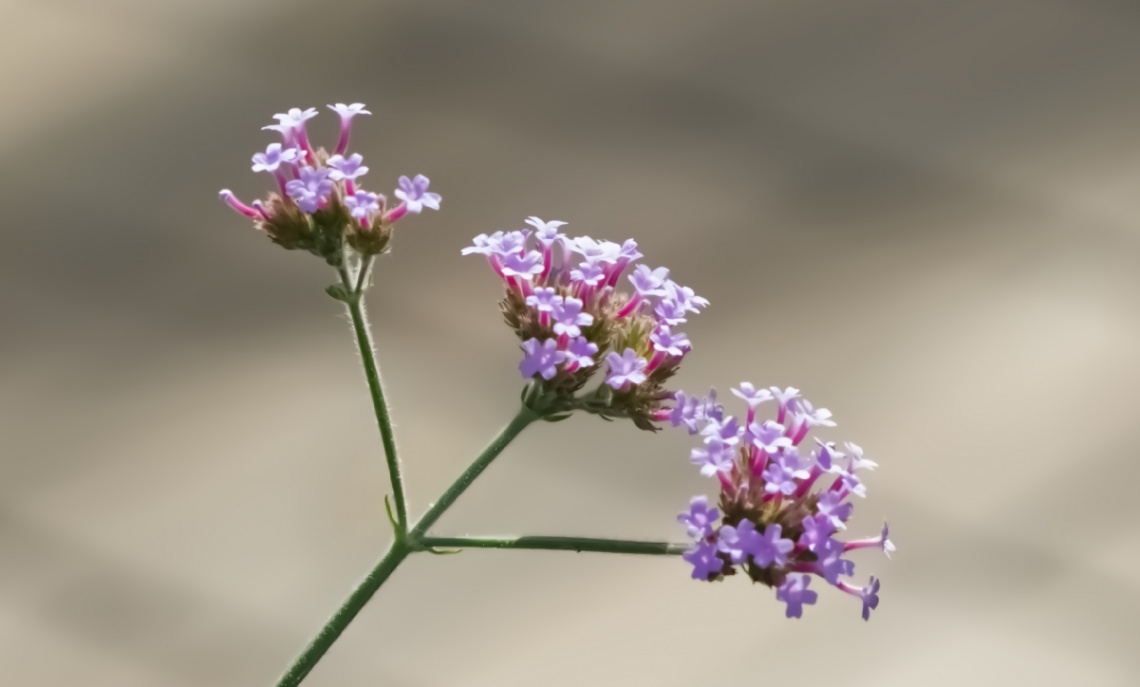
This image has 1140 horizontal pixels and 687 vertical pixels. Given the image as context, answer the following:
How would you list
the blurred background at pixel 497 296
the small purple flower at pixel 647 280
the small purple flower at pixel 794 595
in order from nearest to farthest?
1. the small purple flower at pixel 794 595
2. the small purple flower at pixel 647 280
3. the blurred background at pixel 497 296

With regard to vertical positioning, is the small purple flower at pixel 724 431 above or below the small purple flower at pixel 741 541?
above

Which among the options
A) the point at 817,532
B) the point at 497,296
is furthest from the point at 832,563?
the point at 497,296

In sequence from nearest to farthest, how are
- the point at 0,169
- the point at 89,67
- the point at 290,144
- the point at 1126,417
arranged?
the point at 290,144, the point at 1126,417, the point at 0,169, the point at 89,67

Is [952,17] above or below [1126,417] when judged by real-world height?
above

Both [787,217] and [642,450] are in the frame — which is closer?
[642,450]

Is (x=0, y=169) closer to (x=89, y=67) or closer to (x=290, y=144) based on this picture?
(x=89, y=67)

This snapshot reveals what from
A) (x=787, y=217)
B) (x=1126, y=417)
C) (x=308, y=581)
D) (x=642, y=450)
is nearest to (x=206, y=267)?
(x=308, y=581)

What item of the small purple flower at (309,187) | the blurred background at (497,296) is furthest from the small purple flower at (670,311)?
the blurred background at (497,296)

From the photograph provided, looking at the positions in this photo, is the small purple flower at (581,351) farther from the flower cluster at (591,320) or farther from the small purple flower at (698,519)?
the small purple flower at (698,519)
